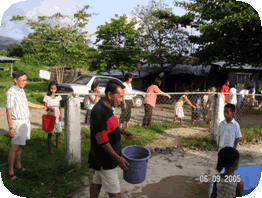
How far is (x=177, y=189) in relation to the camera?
128 inches

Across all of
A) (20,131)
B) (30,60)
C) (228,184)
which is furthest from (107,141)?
(30,60)

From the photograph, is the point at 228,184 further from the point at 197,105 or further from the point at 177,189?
the point at 197,105

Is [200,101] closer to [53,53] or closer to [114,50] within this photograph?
[53,53]

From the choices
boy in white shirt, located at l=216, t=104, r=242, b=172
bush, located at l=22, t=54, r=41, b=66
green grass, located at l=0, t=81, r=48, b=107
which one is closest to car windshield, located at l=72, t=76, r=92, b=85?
green grass, located at l=0, t=81, r=48, b=107

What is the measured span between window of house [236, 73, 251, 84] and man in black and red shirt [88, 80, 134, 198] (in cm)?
1790

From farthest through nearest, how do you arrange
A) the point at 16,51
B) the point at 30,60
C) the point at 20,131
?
the point at 16,51 < the point at 30,60 < the point at 20,131

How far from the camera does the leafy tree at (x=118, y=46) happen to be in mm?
17453

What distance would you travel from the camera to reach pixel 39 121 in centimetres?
779

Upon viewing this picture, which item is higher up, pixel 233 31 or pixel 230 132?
pixel 233 31

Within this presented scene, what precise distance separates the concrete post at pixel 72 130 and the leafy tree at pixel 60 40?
10523 millimetres

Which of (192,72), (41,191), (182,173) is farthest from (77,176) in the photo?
(192,72)

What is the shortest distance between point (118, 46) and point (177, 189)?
16.1 m

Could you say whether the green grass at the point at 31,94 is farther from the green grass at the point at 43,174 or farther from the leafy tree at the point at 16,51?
the leafy tree at the point at 16,51

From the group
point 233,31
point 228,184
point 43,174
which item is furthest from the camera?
point 233,31
